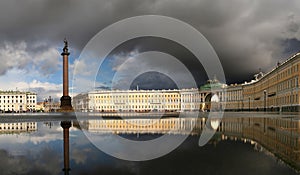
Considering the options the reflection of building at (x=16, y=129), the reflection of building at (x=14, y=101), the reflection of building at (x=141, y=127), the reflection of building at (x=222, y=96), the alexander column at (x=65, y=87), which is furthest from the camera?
the reflection of building at (x=14, y=101)

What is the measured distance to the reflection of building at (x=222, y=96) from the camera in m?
65.4

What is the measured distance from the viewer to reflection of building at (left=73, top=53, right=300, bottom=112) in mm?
65375

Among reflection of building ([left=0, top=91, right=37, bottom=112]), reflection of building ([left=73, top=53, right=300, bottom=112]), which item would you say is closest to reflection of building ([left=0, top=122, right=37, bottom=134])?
reflection of building ([left=73, top=53, right=300, bottom=112])

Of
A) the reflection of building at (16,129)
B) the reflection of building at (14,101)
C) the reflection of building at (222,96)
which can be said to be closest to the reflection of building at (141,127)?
the reflection of building at (16,129)

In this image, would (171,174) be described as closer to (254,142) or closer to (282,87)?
(254,142)

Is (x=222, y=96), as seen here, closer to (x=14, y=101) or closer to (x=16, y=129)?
→ (x=14, y=101)

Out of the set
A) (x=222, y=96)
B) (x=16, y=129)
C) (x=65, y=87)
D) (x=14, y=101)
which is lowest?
(x=14, y=101)


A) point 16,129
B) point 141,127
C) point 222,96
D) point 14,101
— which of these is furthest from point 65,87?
point 14,101

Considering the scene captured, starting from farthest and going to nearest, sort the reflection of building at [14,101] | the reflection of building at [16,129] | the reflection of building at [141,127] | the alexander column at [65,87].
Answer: the reflection of building at [14,101], the alexander column at [65,87], the reflection of building at [16,129], the reflection of building at [141,127]

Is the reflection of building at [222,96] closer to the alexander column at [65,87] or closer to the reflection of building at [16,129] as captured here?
the alexander column at [65,87]

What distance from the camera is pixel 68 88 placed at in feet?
215

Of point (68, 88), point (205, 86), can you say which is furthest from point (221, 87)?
point (68, 88)

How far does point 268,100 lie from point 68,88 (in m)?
58.9

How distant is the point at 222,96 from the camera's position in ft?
533
